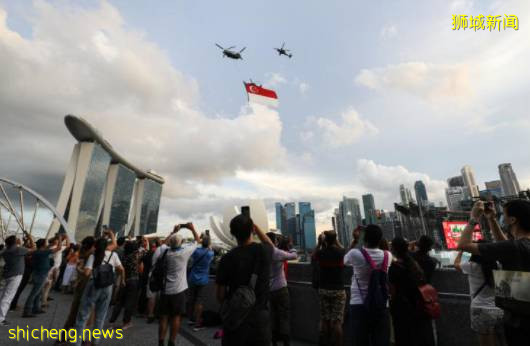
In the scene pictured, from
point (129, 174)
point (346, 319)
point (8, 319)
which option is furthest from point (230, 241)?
point (129, 174)

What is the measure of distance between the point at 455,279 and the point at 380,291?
1.47m

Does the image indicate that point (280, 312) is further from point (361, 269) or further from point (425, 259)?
point (425, 259)

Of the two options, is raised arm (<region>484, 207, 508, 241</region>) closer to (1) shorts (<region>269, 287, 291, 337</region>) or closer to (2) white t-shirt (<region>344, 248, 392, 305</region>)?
(2) white t-shirt (<region>344, 248, 392, 305</region>)

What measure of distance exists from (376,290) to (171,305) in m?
2.94

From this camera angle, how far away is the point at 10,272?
577 cm

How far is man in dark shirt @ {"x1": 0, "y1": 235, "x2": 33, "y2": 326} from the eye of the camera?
5.66m

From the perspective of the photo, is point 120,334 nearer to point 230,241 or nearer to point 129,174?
point 230,241

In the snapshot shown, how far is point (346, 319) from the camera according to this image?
14.7 ft

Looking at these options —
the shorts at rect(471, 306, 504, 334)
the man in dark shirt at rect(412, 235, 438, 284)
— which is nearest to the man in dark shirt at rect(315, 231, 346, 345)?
the man in dark shirt at rect(412, 235, 438, 284)

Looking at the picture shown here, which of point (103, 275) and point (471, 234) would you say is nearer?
point (471, 234)

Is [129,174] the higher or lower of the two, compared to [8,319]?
higher

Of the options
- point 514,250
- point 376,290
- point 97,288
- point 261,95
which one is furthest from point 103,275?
point 261,95

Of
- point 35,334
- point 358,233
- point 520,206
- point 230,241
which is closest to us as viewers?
point 520,206

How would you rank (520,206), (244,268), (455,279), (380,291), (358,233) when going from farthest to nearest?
(358,233) → (455,279) → (380,291) → (244,268) → (520,206)
